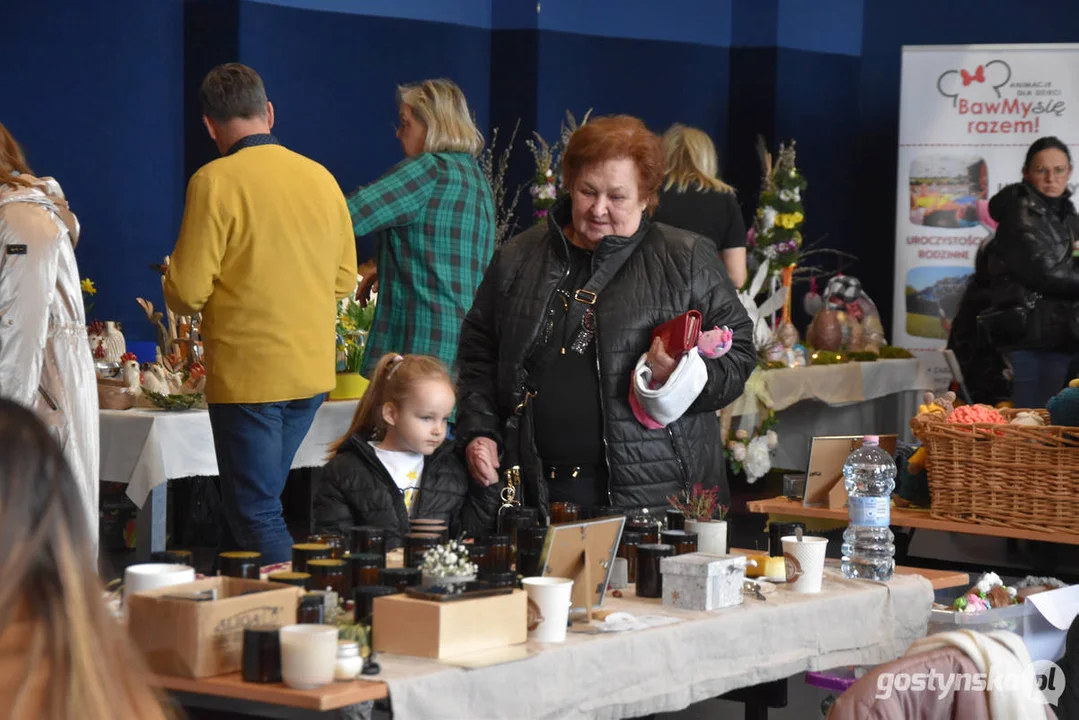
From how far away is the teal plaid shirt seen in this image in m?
4.71

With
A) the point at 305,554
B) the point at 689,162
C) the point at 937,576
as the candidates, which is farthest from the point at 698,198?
the point at 305,554

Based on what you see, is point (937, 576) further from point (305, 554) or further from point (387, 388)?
point (305, 554)

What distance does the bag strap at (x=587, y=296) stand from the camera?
3.23 meters

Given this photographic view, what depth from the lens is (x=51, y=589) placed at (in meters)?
1.35

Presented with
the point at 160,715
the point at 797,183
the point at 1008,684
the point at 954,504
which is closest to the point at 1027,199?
the point at 797,183

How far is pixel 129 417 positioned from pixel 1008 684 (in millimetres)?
3295

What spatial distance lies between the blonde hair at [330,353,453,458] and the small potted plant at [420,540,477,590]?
1000mm

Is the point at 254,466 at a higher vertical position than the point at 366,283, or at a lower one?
lower

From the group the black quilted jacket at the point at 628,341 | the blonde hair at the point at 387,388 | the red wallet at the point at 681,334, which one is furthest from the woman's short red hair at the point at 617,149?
the blonde hair at the point at 387,388

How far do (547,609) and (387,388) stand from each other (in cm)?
116

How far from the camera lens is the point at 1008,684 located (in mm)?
2145

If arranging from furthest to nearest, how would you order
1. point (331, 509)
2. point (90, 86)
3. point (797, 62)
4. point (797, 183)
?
point (797, 62)
point (797, 183)
point (90, 86)
point (331, 509)

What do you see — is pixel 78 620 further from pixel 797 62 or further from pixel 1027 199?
pixel 797 62

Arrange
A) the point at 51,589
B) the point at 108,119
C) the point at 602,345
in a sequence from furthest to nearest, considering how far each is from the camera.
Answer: the point at 108,119
the point at 602,345
the point at 51,589
